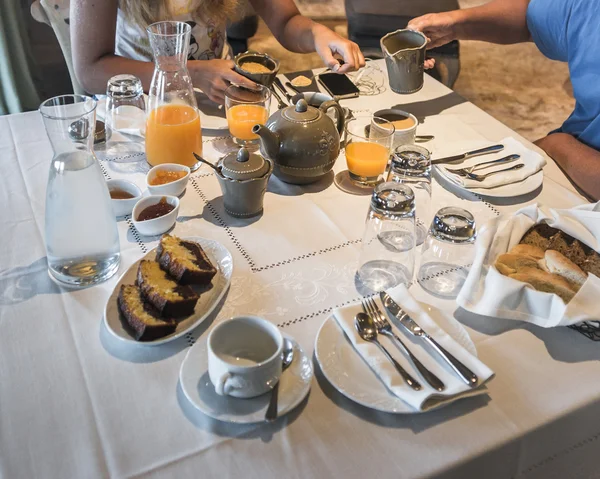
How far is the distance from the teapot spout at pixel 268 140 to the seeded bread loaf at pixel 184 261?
0.29 metres

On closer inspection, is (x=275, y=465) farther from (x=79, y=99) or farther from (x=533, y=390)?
(x=79, y=99)

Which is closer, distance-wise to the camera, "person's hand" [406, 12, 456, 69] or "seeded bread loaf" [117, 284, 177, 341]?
"seeded bread loaf" [117, 284, 177, 341]

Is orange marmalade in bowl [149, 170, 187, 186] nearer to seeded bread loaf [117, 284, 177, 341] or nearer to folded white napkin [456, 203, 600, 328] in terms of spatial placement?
seeded bread loaf [117, 284, 177, 341]

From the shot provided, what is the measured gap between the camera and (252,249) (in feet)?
3.33

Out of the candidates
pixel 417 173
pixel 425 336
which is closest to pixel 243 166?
pixel 417 173

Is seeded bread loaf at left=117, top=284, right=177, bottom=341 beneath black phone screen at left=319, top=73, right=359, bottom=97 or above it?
above

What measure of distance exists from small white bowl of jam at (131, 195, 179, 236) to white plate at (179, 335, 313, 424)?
0.32 metres

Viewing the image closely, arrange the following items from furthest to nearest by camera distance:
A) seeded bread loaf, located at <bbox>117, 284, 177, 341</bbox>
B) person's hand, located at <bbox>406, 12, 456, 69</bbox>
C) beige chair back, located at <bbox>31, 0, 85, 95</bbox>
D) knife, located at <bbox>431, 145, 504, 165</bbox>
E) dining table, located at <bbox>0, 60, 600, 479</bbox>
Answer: beige chair back, located at <bbox>31, 0, 85, 95</bbox> < person's hand, located at <bbox>406, 12, 456, 69</bbox> < knife, located at <bbox>431, 145, 504, 165</bbox> < seeded bread loaf, located at <bbox>117, 284, 177, 341</bbox> < dining table, located at <bbox>0, 60, 600, 479</bbox>

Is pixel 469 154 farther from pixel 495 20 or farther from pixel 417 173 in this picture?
pixel 495 20

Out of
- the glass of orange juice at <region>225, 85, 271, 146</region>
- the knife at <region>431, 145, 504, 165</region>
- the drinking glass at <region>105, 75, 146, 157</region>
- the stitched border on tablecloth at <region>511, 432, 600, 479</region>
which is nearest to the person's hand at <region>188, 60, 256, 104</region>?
the glass of orange juice at <region>225, 85, 271, 146</region>

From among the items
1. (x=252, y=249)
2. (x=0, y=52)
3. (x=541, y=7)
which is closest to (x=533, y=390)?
(x=252, y=249)

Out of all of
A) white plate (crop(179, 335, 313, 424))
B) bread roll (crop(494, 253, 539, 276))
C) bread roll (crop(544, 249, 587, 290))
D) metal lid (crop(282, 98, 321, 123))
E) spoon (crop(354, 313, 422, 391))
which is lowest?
spoon (crop(354, 313, 422, 391))

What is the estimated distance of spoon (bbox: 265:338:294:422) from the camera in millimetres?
686

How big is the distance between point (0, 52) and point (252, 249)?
5.45 feet
